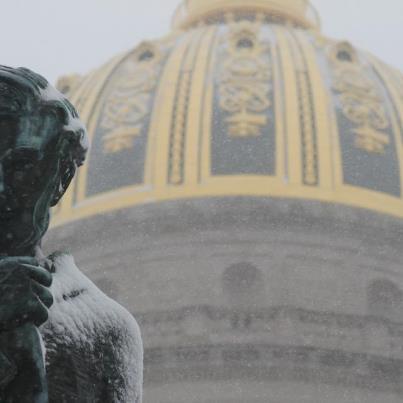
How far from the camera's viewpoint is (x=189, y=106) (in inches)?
Answer: 941

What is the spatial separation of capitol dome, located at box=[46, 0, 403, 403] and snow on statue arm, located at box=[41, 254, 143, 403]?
18.4 metres

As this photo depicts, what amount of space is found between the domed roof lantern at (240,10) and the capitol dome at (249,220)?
4091 millimetres

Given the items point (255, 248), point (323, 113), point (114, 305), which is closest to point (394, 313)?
point (255, 248)

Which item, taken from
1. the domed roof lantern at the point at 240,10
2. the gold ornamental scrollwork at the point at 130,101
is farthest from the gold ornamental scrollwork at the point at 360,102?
the domed roof lantern at the point at 240,10

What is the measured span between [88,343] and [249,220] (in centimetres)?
2058

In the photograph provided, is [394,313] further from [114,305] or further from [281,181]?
[114,305]

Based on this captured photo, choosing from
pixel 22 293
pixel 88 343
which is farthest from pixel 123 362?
pixel 22 293

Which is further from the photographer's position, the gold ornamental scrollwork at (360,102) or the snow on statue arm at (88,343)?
the gold ornamental scrollwork at (360,102)

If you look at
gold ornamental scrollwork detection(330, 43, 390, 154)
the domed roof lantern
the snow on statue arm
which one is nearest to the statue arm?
the snow on statue arm

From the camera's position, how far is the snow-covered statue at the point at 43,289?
1.49 meters

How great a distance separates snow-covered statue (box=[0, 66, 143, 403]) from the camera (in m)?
1.49

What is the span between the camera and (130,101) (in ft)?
80.6

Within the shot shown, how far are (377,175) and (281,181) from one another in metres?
1.63

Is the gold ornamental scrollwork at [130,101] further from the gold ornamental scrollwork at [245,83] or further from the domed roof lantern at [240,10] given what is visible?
the domed roof lantern at [240,10]
